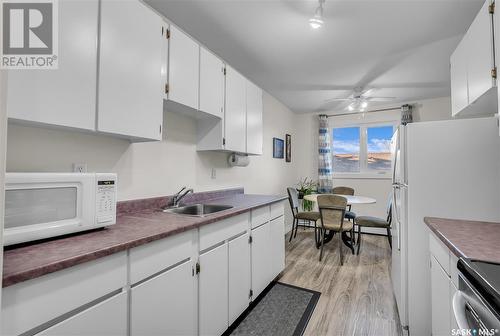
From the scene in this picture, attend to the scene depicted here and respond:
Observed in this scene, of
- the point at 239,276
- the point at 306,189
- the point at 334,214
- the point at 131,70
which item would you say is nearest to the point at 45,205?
the point at 131,70

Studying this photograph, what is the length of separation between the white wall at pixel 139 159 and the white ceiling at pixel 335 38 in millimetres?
892

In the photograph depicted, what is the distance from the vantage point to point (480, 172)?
1.55m


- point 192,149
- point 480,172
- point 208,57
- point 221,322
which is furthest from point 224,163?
point 480,172

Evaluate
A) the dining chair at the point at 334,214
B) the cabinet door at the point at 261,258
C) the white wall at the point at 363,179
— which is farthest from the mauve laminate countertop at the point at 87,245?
the white wall at the point at 363,179

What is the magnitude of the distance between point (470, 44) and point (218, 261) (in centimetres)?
220

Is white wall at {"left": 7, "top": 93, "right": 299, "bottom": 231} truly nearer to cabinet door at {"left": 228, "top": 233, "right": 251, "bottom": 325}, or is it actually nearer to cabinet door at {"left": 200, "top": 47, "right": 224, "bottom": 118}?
cabinet door at {"left": 200, "top": 47, "right": 224, "bottom": 118}

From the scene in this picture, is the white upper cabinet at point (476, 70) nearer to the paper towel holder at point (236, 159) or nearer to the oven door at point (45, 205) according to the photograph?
the paper towel holder at point (236, 159)

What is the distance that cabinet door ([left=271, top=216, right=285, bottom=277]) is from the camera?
245cm

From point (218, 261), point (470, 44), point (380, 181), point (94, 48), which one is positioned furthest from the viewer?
point (380, 181)

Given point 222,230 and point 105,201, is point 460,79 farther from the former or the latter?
point 105,201

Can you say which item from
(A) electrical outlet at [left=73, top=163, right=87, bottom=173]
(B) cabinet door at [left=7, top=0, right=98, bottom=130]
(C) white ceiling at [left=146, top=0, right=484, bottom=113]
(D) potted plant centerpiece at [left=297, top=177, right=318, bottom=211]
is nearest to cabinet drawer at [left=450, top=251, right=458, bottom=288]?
(C) white ceiling at [left=146, top=0, right=484, bottom=113]

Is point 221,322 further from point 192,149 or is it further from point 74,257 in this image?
point 192,149

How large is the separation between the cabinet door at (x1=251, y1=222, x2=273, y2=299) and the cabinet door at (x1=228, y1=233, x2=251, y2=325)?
10 cm

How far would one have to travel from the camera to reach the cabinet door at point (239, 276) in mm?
1749
